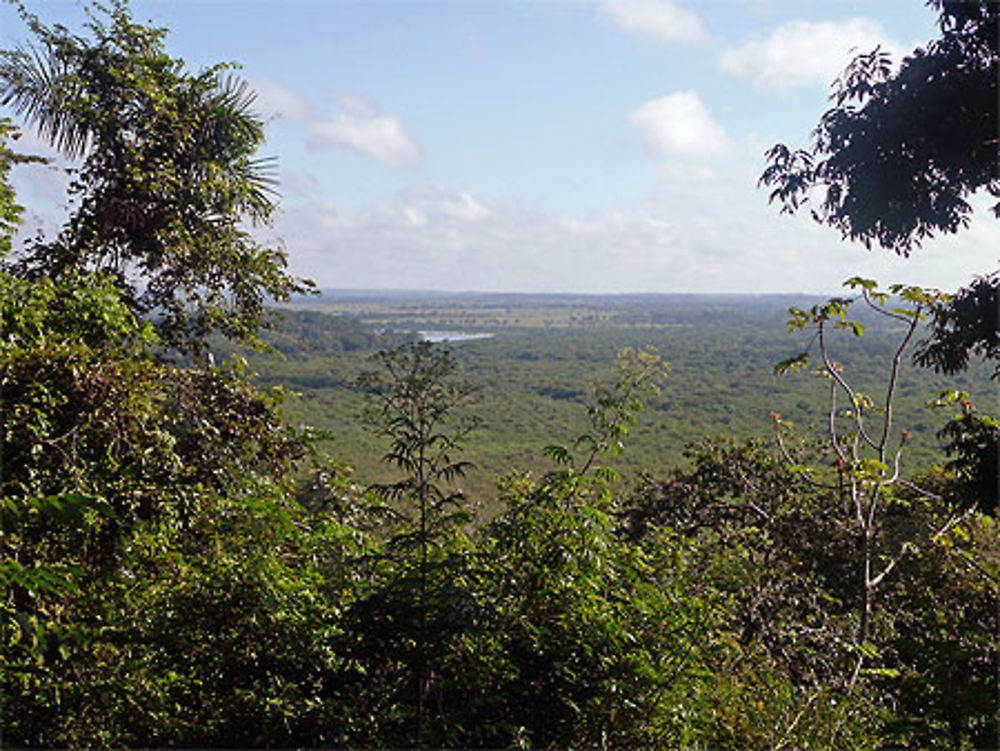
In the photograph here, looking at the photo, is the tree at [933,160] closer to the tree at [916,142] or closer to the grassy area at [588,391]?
the tree at [916,142]

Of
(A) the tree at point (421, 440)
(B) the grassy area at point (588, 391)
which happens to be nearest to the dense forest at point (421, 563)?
(A) the tree at point (421, 440)

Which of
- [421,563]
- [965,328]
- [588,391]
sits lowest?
[588,391]

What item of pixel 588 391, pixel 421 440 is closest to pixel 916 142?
pixel 421 440

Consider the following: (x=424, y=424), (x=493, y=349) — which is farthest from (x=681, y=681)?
(x=493, y=349)

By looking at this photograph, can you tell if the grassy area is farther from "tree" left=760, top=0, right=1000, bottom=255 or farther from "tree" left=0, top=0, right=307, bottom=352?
"tree" left=760, top=0, right=1000, bottom=255

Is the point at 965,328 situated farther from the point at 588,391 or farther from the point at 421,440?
the point at 588,391

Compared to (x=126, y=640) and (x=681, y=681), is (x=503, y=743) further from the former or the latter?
(x=126, y=640)

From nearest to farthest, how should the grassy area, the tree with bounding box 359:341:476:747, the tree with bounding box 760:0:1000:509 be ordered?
the tree with bounding box 359:341:476:747
the tree with bounding box 760:0:1000:509
the grassy area

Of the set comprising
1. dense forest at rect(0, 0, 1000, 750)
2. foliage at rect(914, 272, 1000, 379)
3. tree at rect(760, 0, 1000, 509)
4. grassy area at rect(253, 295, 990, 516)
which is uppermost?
tree at rect(760, 0, 1000, 509)

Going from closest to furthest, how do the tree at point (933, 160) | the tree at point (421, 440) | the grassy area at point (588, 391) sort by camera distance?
the tree at point (421, 440)
the tree at point (933, 160)
the grassy area at point (588, 391)

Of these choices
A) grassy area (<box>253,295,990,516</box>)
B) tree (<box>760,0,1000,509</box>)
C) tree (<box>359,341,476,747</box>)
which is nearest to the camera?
tree (<box>359,341,476,747</box>)

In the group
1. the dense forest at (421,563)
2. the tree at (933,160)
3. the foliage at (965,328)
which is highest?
the tree at (933,160)

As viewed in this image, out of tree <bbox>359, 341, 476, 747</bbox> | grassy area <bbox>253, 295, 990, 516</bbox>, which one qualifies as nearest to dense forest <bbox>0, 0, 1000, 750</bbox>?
tree <bbox>359, 341, 476, 747</bbox>

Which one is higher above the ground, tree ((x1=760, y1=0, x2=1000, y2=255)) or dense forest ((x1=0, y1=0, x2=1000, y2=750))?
tree ((x1=760, y1=0, x2=1000, y2=255))
